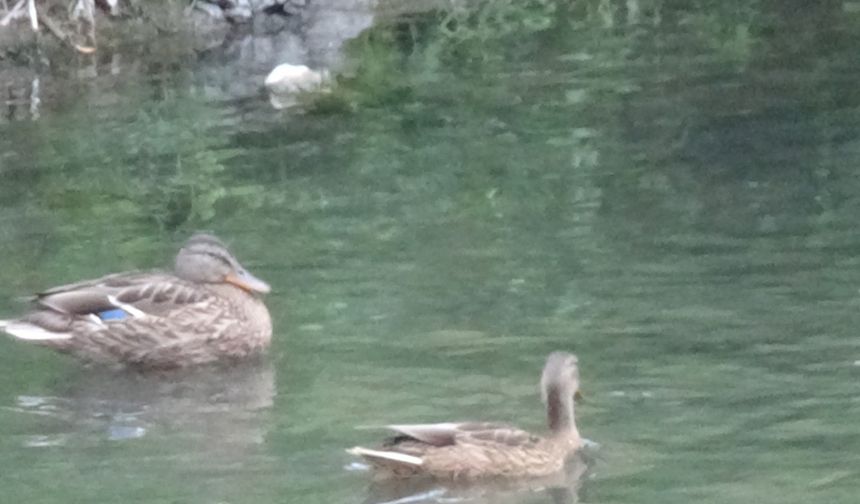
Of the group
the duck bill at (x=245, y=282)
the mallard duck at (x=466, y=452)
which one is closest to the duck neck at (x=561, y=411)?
the mallard duck at (x=466, y=452)

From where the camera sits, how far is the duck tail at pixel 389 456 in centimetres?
780

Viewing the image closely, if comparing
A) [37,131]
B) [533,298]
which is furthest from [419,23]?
[533,298]

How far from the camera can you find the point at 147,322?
32.2 feet

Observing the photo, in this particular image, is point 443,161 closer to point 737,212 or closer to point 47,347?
point 737,212

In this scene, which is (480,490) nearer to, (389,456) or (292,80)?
(389,456)

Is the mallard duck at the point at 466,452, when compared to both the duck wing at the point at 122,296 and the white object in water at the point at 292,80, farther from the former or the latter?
the white object in water at the point at 292,80

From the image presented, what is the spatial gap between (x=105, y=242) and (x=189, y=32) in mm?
9709

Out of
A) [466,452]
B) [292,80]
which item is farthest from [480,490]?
[292,80]

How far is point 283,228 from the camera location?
1258 centimetres

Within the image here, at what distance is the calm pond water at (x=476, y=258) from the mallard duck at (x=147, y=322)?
13 cm

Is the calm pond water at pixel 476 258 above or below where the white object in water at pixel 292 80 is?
below

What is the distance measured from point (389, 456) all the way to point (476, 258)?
12.5 feet

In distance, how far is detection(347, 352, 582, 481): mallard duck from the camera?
25.9 feet

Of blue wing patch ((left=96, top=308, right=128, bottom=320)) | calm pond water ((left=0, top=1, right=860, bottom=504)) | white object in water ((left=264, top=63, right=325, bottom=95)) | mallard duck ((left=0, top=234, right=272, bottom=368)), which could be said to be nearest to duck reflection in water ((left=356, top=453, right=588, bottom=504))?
calm pond water ((left=0, top=1, right=860, bottom=504))
